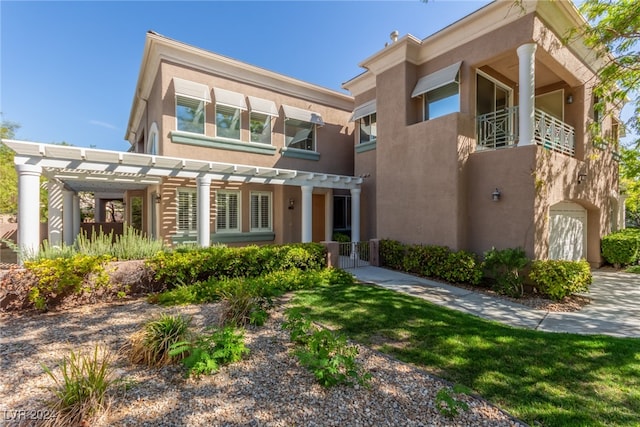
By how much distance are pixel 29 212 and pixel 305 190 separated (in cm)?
829

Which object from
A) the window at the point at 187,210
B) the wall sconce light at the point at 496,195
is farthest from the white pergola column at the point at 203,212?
the wall sconce light at the point at 496,195

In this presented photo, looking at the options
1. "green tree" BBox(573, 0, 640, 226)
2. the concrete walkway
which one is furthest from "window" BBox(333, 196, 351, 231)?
"green tree" BBox(573, 0, 640, 226)

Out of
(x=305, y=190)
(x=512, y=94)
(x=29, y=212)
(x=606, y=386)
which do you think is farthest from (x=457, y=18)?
(x=29, y=212)

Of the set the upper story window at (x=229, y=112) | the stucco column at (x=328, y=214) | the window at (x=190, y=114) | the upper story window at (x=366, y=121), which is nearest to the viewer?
the window at (x=190, y=114)

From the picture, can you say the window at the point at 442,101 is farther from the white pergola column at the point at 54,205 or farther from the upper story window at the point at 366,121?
the white pergola column at the point at 54,205

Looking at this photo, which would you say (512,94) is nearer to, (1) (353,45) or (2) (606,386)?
(1) (353,45)

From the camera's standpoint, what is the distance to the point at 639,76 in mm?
8992

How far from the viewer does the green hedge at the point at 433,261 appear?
9.01 metres

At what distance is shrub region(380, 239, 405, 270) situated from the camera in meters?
10.9

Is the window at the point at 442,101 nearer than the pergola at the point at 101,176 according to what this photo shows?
No

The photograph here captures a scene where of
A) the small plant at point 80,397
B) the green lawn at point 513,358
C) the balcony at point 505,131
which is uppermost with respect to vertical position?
the balcony at point 505,131

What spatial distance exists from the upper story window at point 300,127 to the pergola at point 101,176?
322 cm

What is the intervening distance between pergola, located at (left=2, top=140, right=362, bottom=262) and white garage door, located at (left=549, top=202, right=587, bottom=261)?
24.4ft

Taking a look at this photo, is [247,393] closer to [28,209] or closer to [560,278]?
[28,209]
